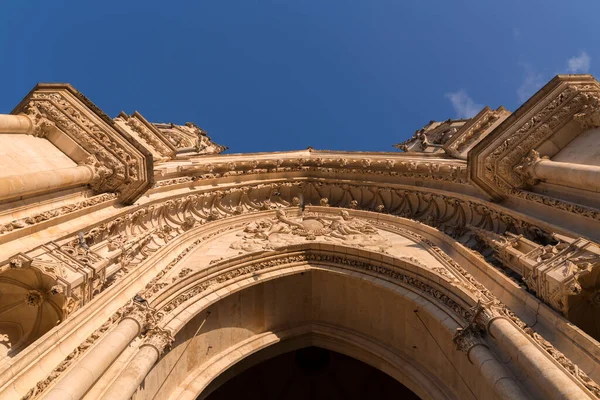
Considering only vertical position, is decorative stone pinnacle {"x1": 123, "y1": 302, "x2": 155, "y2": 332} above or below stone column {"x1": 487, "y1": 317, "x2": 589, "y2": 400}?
below

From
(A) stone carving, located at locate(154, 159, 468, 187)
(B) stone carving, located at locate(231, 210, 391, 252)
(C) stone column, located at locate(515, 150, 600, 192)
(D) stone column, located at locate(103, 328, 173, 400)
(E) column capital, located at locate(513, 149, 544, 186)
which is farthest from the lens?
(A) stone carving, located at locate(154, 159, 468, 187)

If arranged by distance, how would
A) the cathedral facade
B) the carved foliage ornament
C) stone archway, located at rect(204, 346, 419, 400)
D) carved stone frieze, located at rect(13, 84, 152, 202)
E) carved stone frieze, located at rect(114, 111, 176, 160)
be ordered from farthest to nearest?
carved stone frieze, located at rect(114, 111, 176, 160), stone archway, located at rect(204, 346, 419, 400), the carved foliage ornament, carved stone frieze, located at rect(13, 84, 152, 202), the cathedral facade

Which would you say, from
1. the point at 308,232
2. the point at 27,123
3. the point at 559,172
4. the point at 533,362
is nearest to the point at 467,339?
the point at 533,362

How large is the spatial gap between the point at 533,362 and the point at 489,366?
0.79 metres

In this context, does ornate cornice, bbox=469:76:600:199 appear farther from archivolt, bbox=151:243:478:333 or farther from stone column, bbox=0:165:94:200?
stone column, bbox=0:165:94:200

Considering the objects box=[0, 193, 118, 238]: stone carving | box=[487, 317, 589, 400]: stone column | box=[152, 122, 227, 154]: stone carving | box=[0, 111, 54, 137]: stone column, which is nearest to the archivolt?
box=[487, 317, 589, 400]: stone column

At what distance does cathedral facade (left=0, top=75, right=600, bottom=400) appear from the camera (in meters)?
6.37

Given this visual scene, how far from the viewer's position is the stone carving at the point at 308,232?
1145cm

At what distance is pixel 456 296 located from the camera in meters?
8.53

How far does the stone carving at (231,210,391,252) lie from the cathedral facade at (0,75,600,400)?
83 mm

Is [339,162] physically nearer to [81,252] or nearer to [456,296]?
[456,296]

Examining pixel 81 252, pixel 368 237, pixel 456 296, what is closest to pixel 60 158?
pixel 81 252

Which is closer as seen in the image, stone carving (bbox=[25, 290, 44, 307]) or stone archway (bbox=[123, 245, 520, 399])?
stone carving (bbox=[25, 290, 44, 307])

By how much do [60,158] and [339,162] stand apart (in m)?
9.12
